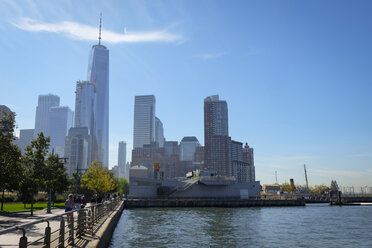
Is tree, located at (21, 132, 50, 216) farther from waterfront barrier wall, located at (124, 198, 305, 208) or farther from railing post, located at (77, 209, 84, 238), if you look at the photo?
waterfront barrier wall, located at (124, 198, 305, 208)

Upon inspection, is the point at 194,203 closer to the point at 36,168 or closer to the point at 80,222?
the point at 36,168

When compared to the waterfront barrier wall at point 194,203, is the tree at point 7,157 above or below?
above

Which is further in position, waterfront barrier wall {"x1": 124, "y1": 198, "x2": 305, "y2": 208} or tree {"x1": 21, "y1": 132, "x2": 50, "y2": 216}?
waterfront barrier wall {"x1": 124, "y1": 198, "x2": 305, "y2": 208}

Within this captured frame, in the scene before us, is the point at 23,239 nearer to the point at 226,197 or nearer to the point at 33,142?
the point at 33,142

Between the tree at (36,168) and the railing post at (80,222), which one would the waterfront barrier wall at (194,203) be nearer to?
the tree at (36,168)

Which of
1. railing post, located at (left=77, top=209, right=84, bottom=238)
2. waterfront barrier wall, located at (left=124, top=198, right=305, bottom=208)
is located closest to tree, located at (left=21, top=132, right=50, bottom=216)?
railing post, located at (left=77, top=209, right=84, bottom=238)

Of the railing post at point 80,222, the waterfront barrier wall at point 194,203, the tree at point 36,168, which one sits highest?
the tree at point 36,168

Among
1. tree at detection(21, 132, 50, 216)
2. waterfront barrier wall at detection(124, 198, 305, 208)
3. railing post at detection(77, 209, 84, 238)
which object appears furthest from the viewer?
waterfront barrier wall at detection(124, 198, 305, 208)

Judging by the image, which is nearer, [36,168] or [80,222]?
[80,222]

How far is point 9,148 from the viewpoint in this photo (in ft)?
77.2

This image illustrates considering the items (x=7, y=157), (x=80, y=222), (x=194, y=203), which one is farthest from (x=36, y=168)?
(x=194, y=203)

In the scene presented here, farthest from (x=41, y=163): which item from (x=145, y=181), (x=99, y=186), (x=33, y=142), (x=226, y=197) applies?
(x=226, y=197)

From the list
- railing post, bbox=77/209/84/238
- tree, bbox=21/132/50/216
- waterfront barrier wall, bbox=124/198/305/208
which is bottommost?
waterfront barrier wall, bbox=124/198/305/208

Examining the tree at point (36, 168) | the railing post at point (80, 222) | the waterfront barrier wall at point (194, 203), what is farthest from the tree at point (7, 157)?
the waterfront barrier wall at point (194, 203)
